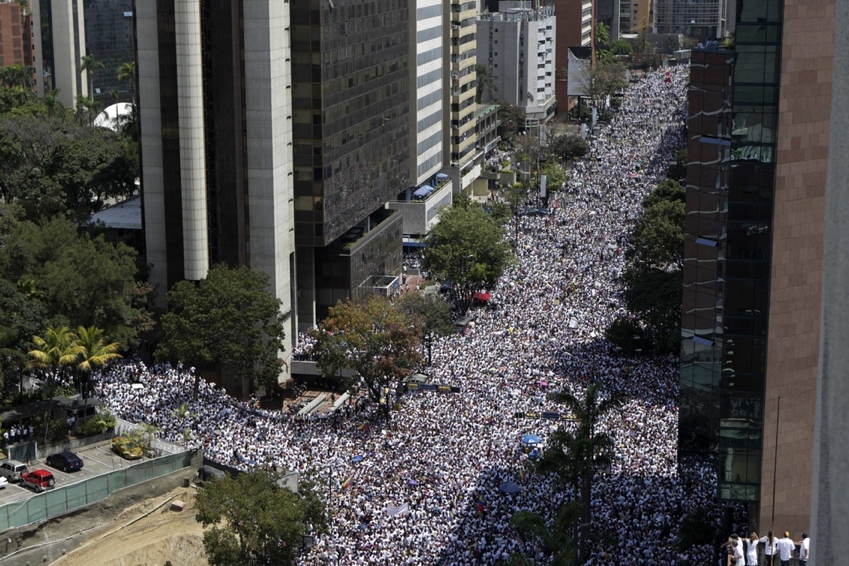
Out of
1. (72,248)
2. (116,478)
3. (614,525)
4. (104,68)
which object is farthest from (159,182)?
(104,68)

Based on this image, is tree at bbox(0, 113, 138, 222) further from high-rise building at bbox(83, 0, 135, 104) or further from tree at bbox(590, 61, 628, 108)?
tree at bbox(590, 61, 628, 108)

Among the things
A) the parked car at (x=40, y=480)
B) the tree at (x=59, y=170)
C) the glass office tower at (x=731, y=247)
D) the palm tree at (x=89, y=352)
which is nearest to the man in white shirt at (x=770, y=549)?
the glass office tower at (x=731, y=247)

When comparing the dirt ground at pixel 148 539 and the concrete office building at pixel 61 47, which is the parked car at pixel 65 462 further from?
the concrete office building at pixel 61 47

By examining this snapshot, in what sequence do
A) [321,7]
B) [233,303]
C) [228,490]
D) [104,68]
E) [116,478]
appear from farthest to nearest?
[104,68] < [321,7] < [233,303] < [116,478] < [228,490]

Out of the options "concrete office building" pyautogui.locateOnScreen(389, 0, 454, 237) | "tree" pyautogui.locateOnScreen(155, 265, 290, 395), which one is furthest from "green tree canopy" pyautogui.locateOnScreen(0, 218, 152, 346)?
"concrete office building" pyautogui.locateOnScreen(389, 0, 454, 237)

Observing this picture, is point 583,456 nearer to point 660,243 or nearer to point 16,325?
point 16,325

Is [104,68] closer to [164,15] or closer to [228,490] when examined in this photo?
[164,15]
